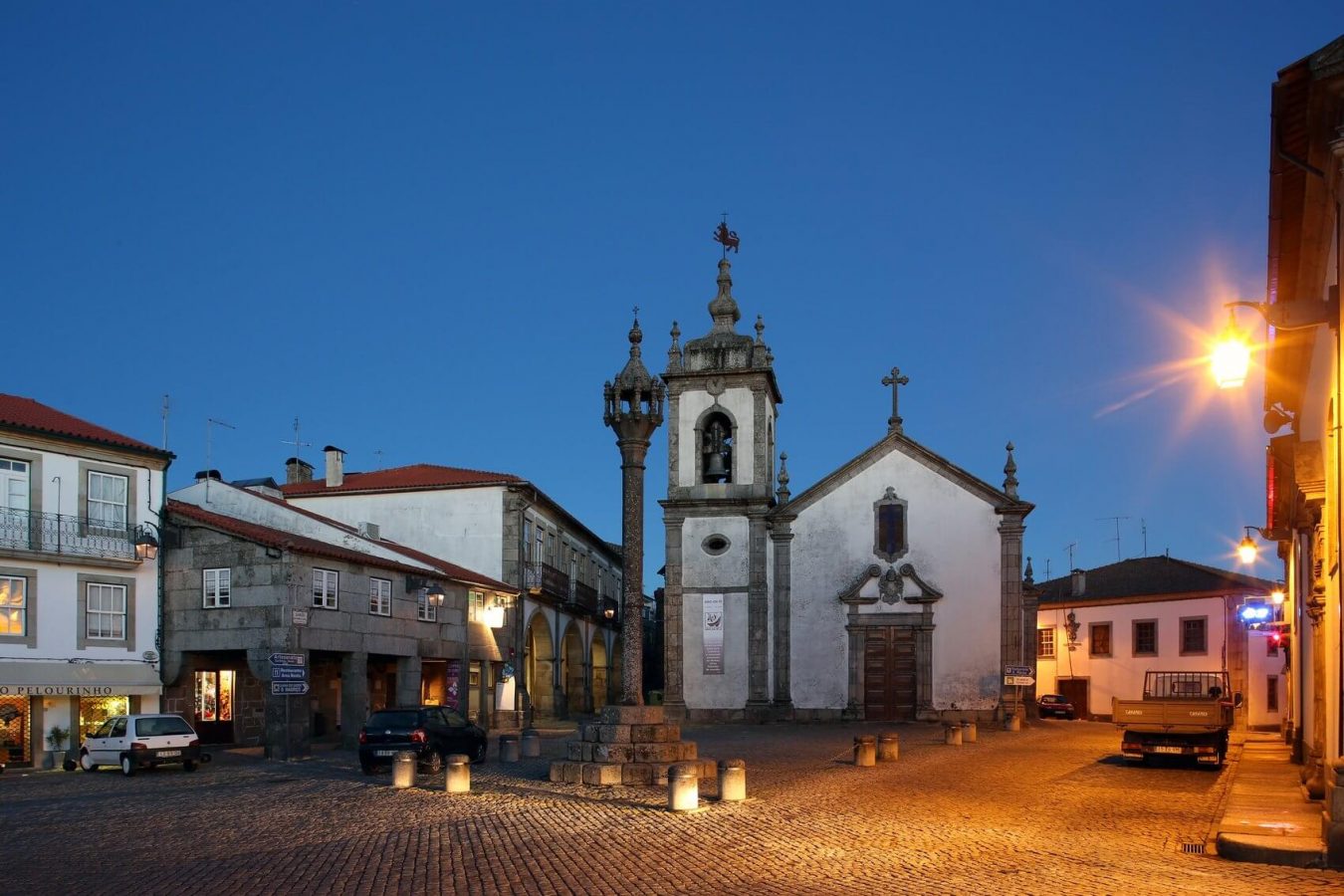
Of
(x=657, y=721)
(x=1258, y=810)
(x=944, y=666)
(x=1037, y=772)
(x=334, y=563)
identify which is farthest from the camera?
(x=944, y=666)

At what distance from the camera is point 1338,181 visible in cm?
1101

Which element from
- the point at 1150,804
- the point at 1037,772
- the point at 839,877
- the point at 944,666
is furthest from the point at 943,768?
the point at 944,666

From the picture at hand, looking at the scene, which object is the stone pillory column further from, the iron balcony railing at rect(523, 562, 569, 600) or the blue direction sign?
the iron balcony railing at rect(523, 562, 569, 600)

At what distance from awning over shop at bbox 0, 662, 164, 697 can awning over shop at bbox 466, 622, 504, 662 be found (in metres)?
9.96

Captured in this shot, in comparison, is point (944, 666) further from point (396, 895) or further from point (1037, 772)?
point (396, 895)

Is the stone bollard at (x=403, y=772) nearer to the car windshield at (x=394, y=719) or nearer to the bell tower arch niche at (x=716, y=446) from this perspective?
the car windshield at (x=394, y=719)

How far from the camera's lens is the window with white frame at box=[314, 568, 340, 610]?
28.1 metres

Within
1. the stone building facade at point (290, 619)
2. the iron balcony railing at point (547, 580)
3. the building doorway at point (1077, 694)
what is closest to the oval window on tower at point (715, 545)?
the iron balcony railing at point (547, 580)

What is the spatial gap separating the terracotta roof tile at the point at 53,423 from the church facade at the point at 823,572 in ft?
62.3

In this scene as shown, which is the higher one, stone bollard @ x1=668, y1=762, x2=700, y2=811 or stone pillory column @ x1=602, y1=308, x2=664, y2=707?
stone pillory column @ x1=602, y1=308, x2=664, y2=707

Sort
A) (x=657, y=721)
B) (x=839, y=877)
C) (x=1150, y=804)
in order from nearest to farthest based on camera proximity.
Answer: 1. (x=839, y=877)
2. (x=1150, y=804)
3. (x=657, y=721)

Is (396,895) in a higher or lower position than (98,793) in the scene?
higher

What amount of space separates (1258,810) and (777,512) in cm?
2646

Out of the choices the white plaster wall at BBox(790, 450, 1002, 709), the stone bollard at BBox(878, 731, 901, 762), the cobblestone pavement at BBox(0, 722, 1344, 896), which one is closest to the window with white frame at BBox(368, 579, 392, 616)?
the cobblestone pavement at BBox(0, 722, 1344, 896)
